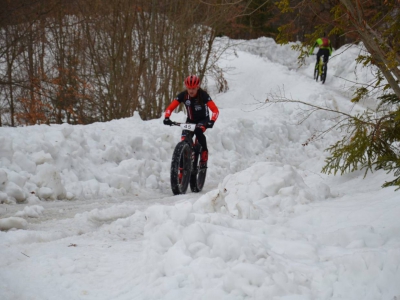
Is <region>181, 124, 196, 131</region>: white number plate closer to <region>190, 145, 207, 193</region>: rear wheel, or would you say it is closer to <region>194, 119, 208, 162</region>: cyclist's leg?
<region>194, 119, 208, 162</region>: cyclist's leg

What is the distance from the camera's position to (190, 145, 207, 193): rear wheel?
9102 millimetres

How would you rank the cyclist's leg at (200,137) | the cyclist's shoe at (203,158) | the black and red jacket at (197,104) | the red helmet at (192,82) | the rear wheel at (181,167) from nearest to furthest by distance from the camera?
1. the rear wheel at (181,167)
2. the red helmet at (192,82)
3. the cyclist's leg at (200,137)
4. the black and red jacket at (197,104)
5. the cyclist's shoe at (203,158)

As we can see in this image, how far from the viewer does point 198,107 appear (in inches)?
361

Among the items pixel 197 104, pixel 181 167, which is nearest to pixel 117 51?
pixel 197 104

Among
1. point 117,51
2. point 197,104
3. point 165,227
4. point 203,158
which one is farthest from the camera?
point 117,51

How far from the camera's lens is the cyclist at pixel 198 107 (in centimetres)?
884

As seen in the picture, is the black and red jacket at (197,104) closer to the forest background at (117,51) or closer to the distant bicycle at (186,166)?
the distant bicycle at (186,166)

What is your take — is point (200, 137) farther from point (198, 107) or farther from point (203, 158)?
point (198, 107)

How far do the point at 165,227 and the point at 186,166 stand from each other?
4.32 metres

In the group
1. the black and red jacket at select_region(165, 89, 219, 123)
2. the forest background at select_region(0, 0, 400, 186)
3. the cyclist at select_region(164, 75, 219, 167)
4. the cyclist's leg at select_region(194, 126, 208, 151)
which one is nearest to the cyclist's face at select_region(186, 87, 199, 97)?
the cyclist at select_region(164, 75, 219, 167)

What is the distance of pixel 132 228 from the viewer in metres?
5.93

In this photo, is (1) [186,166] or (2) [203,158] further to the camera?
(2) [203,158]

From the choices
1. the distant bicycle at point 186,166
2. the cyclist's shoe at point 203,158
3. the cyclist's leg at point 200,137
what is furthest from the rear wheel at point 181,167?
the cyclist's shoe at point 203,158

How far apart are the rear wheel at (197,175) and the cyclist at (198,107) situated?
126 millimetres
